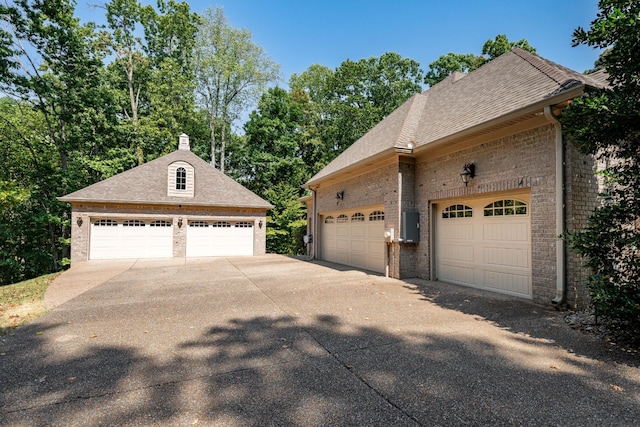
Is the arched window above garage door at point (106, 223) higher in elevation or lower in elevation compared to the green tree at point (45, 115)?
lower

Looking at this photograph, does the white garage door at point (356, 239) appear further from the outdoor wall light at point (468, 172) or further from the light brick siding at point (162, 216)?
the light brick siding at point (162, 216)

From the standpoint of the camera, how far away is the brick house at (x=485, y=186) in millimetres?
5297

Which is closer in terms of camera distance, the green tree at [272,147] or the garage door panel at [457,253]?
the garage door panel at [457,253]

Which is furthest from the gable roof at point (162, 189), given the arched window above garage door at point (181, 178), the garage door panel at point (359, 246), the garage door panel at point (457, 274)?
Result: the garage door panel at point (457, 274)

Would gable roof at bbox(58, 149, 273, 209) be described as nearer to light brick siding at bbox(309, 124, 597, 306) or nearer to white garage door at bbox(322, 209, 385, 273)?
white garage door at bbox(322, 209, 385, 273)

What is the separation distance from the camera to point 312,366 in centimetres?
318

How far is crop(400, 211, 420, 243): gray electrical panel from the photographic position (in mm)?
8281

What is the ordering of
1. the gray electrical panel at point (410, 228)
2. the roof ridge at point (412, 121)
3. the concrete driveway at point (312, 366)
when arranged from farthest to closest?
the roof ridge at point (412, 121) → the gray electrical panel at point (410, 228) → the concrete driveway at point (312, 366)

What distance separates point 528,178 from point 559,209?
833mm

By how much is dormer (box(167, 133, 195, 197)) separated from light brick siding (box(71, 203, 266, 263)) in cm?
82

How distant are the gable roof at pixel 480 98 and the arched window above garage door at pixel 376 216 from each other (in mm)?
1724

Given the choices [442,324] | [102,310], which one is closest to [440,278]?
[442,324]

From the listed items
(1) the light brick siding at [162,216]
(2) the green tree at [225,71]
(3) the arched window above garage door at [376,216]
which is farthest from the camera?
(2) the green tree at [225,71]

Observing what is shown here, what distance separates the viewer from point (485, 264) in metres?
6.92
